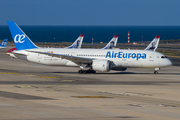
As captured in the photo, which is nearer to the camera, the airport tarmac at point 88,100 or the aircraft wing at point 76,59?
the airport tarmac at point 88,100

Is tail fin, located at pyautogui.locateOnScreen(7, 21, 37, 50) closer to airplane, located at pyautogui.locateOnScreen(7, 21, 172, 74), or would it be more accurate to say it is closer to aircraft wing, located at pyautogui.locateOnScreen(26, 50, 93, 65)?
airplane, located at pyautogui.locateOnScreen(7, 21, 172, 74)

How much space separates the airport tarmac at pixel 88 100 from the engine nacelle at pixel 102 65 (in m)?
6.89

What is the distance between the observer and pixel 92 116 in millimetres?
21375

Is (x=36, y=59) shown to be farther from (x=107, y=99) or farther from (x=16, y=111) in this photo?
(x=16, y=111)

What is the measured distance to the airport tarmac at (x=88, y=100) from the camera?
2177 cm

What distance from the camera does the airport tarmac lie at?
2177 cm

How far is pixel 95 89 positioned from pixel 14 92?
27.1 feet

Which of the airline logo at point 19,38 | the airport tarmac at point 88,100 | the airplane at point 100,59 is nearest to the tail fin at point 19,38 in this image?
the airline logo at point 19,38

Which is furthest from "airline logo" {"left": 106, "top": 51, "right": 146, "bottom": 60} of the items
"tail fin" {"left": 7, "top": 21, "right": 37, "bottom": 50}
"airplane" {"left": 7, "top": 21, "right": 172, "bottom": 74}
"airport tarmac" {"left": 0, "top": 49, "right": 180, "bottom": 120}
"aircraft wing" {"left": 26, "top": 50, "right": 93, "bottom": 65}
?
"tail fin" {"left": 7, "top": 21, "right": 37, "bottom": 50}

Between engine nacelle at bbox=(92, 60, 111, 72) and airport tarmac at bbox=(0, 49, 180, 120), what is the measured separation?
6887mm

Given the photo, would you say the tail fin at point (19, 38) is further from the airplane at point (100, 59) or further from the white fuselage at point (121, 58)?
the white fuselage at point (121, 58)

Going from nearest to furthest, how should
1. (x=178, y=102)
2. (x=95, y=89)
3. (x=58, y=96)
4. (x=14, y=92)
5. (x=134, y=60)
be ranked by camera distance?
(x=178, y=102) < (x=58, y=96) < (x=14, y=92) < (x=95, y=89) < (x=134, y=60)

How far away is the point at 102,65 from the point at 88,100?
69.7ft

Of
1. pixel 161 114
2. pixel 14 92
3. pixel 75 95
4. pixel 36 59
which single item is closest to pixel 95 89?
pixel 75 95
